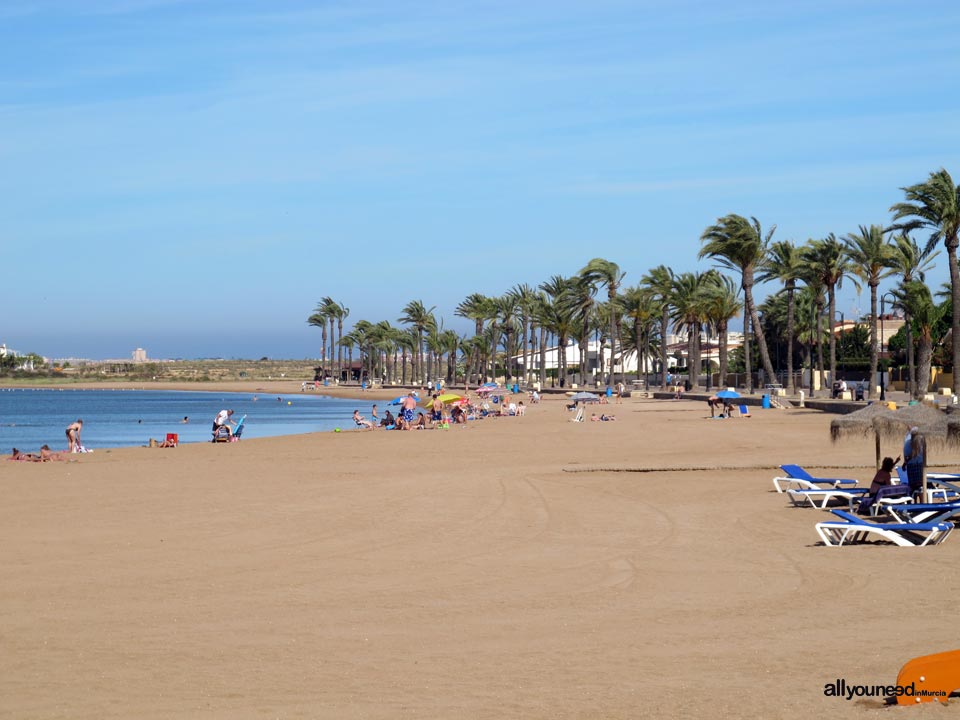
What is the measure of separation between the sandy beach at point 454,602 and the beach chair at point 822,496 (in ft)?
1.41

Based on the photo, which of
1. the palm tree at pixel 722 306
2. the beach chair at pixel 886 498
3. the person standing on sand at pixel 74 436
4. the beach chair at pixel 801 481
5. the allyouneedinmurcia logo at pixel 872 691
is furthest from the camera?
the palm tree at pixel 722 306

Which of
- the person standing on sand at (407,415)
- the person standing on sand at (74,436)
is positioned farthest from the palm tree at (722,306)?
the person standing on sand at (74,436)

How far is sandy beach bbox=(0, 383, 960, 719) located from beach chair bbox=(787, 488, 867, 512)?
431 mm

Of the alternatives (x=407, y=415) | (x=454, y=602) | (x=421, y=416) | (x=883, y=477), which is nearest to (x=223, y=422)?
(x=407, y=415)

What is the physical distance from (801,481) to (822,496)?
943 mm

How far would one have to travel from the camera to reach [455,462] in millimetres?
24578

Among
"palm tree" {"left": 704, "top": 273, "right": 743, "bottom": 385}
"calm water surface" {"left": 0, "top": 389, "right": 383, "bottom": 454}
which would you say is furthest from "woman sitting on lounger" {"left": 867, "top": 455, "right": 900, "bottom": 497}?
"palm tree" {"left": 704, "top": 273, "right": 743, "bottom": 385}

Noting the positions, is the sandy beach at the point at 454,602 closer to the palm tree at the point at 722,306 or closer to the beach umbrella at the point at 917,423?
the beach umbrella at the point at 917,423

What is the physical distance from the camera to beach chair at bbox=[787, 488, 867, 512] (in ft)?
48.2

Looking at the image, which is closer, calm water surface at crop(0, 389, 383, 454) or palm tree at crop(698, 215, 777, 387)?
calm water surface at crop(0, 389, 383, 454)

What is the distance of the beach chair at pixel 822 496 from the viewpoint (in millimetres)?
14695

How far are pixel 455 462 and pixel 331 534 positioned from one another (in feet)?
36.6

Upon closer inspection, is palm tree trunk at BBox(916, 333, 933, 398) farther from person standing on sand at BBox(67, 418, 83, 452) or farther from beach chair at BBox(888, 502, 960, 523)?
beach chair at BBox(888, 502, 960, 523)

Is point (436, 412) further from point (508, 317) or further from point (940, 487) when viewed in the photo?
point (508, 317)
